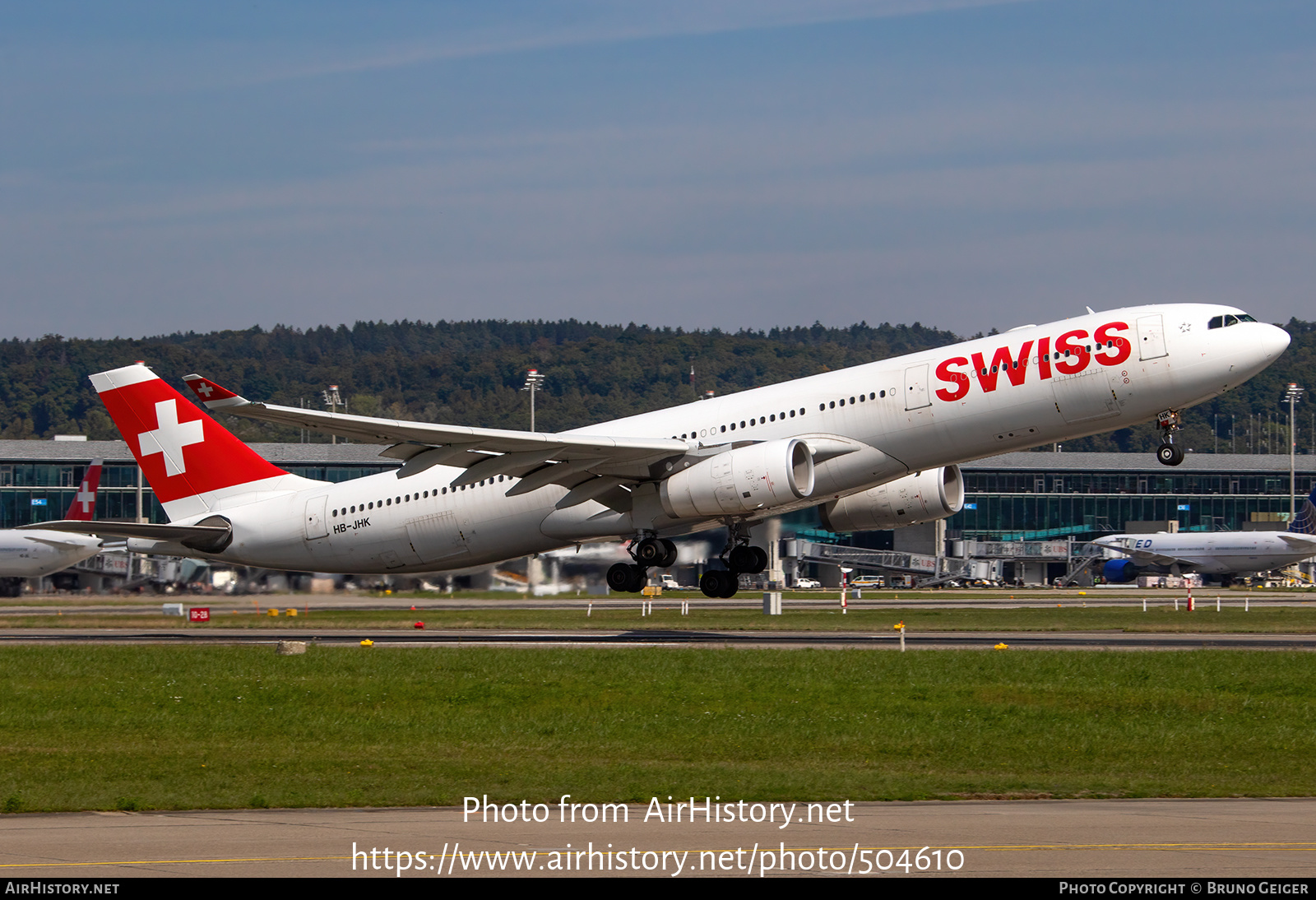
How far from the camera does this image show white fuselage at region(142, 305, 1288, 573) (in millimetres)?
31703

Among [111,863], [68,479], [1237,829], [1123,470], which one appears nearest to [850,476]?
[1237,829]

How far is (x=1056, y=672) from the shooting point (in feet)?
98.3

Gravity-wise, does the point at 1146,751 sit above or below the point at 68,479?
below

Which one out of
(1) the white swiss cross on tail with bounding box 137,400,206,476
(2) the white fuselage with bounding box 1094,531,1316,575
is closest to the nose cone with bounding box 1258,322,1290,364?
(1) the white swiss cross on tail with bounding box 137,400,206,476

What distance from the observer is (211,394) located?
1211 inches

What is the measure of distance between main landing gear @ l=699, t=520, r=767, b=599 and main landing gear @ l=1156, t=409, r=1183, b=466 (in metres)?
10.2

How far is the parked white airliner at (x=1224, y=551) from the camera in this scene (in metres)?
100

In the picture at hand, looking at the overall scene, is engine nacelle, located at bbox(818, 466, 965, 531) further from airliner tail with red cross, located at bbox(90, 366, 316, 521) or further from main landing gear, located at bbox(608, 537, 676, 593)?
airliner tail with red cross, located at bbox(90, 366, 316, 521)

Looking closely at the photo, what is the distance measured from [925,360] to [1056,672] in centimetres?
827

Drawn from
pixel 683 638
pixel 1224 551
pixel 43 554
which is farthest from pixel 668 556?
pixel 1224 551

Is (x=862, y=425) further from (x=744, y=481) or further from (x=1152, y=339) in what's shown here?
(x=1152, y=339)

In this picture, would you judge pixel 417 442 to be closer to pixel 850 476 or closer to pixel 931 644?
pixel 850 476

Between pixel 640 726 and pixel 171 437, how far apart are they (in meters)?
23.7

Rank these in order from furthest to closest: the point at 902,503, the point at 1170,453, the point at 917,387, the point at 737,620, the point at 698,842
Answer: the point at 737,620 → the point at 902,503 → the point at 1170,453 → the point at 917,387 → the point at 698,842
